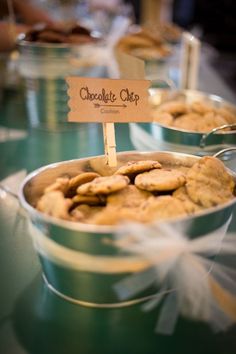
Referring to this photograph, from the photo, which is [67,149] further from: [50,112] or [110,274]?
[110,274]

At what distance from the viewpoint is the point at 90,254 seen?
0.54 m

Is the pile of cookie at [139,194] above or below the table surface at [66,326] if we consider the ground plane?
above

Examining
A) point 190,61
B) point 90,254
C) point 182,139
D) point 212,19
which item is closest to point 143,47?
point 190,61

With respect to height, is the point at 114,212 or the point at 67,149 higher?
the point at 114,212

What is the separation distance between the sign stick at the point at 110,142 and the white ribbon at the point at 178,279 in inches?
8.9

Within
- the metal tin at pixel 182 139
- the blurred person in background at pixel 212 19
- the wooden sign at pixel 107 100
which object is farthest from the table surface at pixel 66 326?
the blurred person in background at pixel 212 19

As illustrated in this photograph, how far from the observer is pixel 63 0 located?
210 cm

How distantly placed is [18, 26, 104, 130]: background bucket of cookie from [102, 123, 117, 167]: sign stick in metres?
0.53

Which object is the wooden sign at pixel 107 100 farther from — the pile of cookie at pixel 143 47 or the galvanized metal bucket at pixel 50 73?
the pile of cookie at pixel 143 47

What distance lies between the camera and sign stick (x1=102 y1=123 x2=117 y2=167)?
73 cm

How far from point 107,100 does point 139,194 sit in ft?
0.57

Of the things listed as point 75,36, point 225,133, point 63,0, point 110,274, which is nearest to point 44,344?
point 110,274

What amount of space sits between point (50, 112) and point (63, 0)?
3.39ft

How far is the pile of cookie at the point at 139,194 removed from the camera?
1.90 feet
